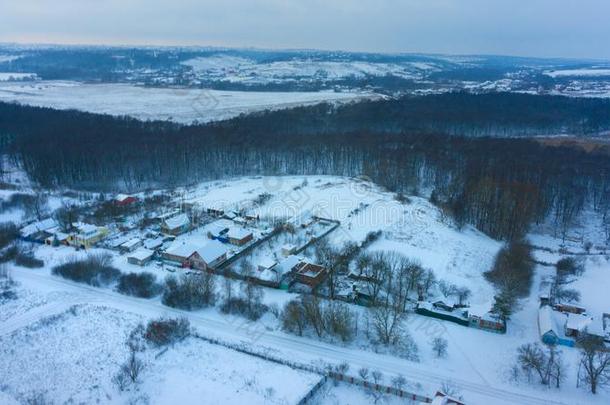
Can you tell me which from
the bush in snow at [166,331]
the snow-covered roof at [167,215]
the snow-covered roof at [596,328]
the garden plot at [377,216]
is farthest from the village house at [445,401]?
the snow-covered roof at [167,215]

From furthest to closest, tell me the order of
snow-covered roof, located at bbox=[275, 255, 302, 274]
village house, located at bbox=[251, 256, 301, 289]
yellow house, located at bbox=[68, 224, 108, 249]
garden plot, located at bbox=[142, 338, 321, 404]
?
yellow house, located at bbox=[68, 224, 108, 249] → snow-covered roof, located at bbox=[275, 255, 302, 274] → village house, located at bbox=[251, 256, 301, 289] → garden plot, located at bbox=[142, 338, 321, 404]

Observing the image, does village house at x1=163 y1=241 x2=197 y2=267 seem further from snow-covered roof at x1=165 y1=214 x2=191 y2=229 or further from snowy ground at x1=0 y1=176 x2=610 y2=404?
snow-covered roof at x1=165 y1=214 x2=191 y2=229

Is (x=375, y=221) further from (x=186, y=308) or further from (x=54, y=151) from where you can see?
(x=54, y=151)

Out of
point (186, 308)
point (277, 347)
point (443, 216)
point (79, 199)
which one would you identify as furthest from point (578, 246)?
point (79, 199)

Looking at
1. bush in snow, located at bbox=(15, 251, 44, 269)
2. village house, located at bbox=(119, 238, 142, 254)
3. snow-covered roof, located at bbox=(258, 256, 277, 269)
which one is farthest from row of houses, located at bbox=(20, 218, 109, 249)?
snow-covered roof, located at bbox=(258, 256, 277, 269)

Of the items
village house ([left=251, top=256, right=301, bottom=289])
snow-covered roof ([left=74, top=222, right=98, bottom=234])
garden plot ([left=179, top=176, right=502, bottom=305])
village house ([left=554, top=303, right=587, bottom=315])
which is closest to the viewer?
village house ([left=554, top=303, right=587, bottom=315])

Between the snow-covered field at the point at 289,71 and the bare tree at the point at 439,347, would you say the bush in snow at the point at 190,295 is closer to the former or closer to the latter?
the bare tree at the point at 439,347
